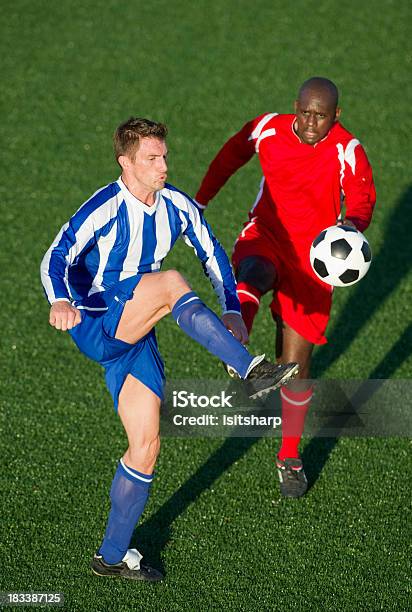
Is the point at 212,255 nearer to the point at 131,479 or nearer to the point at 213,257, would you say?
the point at 213,257

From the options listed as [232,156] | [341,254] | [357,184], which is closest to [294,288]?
[341,254]

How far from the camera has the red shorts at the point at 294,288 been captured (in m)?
6.56

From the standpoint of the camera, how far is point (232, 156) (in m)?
6.71

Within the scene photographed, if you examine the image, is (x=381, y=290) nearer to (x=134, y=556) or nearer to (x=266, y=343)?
(x=266, y=343)

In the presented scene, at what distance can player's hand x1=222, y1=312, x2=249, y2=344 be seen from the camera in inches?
210

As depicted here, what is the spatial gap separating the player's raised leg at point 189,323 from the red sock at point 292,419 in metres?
1.70

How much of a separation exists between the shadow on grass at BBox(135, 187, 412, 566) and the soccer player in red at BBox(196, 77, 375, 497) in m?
0.39

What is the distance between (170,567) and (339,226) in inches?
89.6

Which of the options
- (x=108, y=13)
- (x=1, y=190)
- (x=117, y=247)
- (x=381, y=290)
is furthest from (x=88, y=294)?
(x=108, y=13)

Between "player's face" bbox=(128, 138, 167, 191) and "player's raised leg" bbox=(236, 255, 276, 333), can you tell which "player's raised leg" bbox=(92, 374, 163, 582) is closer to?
"player's raised leg" bbox=(236, 255, 276, 333)

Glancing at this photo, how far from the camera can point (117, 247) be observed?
5.39 metres

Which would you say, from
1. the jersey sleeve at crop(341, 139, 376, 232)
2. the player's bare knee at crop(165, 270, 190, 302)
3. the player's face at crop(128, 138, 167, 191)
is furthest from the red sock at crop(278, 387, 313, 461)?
the player's face at crop(128, 138, 167, 191)

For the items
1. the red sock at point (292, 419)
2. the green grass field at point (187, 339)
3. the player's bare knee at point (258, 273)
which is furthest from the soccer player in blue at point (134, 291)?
the red sock at point (292, 419)

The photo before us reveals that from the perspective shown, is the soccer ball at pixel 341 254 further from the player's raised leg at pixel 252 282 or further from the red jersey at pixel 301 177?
the player's raised leg at pixel 252 282
